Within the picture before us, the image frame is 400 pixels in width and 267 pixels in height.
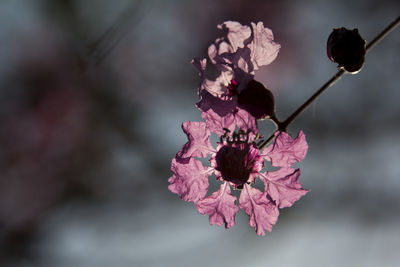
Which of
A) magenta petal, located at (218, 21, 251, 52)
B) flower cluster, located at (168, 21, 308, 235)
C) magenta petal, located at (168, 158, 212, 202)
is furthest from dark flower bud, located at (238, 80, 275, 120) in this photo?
magenta petal, located at (168, 158, 212, 202)

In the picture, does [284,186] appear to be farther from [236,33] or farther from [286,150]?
[236,33]

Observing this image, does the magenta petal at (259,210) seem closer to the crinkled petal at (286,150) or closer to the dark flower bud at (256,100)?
the crinkled petal at (286,150)

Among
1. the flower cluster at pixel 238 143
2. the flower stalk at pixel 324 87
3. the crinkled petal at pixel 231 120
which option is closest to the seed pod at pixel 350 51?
the flower stalk at pixel 324 87

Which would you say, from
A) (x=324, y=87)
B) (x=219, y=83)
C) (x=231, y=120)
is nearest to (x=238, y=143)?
(x=231, y=120)

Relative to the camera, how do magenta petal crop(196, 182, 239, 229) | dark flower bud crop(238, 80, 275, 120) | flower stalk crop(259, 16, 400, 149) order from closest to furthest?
1. flower stalk crop(259, 16, 400, 149)
2. dark flower bud crop(238, 80, 275, 120)
3. magenta petal crop(196, 182, 239, 229)

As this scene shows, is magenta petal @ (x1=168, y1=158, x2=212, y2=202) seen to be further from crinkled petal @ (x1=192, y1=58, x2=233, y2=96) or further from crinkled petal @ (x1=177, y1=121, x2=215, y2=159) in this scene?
crinkled petal @ (x1=192, y1=58, x2=233, y2=96)
